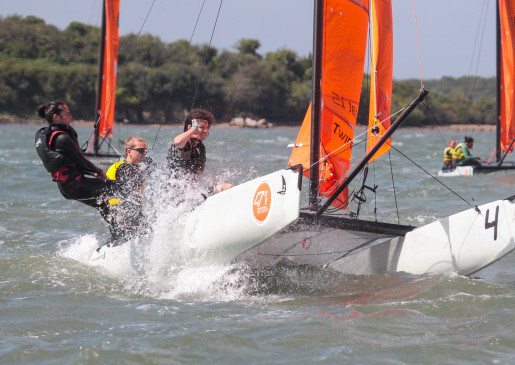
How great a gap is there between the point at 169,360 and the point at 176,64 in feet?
212

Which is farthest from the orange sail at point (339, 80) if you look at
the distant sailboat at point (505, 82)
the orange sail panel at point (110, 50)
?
the orange sail panel at point (110, 50)

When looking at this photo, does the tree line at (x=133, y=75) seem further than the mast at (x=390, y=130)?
Yes

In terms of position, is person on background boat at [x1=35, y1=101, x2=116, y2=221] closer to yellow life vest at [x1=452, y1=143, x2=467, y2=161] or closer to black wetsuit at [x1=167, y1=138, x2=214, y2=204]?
black wetsuit at [x1=167, y1=138, x2=214, y2=204]

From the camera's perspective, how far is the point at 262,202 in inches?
193

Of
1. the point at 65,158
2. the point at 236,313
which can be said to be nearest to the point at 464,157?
the point at 65,158

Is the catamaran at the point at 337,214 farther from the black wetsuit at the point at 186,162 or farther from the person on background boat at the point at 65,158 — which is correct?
the person on background boat at the point at 65,158

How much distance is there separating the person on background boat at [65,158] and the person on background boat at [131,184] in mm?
105

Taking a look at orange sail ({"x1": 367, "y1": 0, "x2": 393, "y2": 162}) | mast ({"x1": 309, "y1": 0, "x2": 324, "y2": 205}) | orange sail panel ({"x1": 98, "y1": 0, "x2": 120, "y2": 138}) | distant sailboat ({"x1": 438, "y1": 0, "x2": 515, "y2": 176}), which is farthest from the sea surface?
orange sail panel ({"x1": 98, "y1": 0, "x2": 120, "y2": 138})

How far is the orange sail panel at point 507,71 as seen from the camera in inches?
647

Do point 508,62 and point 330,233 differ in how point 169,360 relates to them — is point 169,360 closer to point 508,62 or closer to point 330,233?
point 330,233

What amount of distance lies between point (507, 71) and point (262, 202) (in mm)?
13465

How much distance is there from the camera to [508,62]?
16.8 m

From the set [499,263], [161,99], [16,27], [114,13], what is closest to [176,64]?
[161,99]

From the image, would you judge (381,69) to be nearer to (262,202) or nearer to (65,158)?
(262,202)
